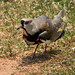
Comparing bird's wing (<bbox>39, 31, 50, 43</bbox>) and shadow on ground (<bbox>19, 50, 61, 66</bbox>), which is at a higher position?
bird's wing (<bbox>39, 31, 50, 43</bbox>)

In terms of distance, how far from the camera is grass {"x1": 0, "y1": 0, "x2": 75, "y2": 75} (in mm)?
6039

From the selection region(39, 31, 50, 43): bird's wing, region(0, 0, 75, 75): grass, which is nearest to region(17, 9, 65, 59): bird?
region(39, 31, 50, 43): bird's wing

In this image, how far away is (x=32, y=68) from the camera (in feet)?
20.2

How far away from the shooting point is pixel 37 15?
9.28m

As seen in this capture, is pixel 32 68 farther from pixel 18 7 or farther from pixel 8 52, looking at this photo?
pixel 18 7

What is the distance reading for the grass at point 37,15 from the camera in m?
6.04

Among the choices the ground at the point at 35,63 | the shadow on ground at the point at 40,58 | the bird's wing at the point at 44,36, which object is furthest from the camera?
the shadow on ground at the point at 40,58

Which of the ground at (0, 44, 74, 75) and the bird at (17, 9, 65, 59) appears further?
the bird at (17, 9, 65, 59)

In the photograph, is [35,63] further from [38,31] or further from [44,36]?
[38,31]

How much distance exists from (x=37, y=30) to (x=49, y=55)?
109 cm

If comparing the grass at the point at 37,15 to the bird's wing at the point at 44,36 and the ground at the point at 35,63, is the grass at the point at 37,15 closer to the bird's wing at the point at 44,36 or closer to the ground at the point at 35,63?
the ground at the point at 35,63

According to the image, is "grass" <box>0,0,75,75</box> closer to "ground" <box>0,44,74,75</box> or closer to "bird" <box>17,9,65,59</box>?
"ground" <box>0,44,74,75</box>

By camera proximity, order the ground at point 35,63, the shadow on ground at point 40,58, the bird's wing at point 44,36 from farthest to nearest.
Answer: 1. the shadow on ground at point 40,58
2. the bird's wing at point 44,36
3. the ground at point 35,63

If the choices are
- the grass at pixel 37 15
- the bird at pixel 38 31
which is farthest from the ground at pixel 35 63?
the bird at pixel 38 31
